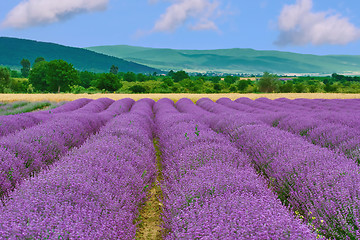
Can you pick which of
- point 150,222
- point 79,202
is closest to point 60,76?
point 150,222

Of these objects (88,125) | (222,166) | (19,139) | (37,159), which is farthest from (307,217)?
(88,125)

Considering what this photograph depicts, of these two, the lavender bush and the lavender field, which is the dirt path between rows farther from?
the lavender bush

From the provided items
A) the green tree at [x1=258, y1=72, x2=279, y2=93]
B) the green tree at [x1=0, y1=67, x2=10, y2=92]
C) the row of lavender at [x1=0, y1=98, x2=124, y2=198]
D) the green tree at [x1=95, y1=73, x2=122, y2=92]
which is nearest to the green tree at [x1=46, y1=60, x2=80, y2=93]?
the green tree at [x1=95, y1=73, x2=122, y2=92]

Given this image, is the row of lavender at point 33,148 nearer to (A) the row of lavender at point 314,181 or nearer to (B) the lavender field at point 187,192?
(B) the lavender field at point 187,192

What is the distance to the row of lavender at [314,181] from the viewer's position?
2.34m

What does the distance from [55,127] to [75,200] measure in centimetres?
439

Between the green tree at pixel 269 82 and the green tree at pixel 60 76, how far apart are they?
109 ft

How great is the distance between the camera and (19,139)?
4.69 metres

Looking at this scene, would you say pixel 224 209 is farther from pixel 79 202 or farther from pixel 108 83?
pixel 108 83

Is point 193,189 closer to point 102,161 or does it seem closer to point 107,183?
point 107,183

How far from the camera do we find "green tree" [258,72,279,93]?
46.4 metres

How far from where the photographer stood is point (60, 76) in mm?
47188

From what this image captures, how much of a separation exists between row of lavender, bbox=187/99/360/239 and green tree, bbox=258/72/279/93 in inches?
1735

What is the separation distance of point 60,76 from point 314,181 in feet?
165
